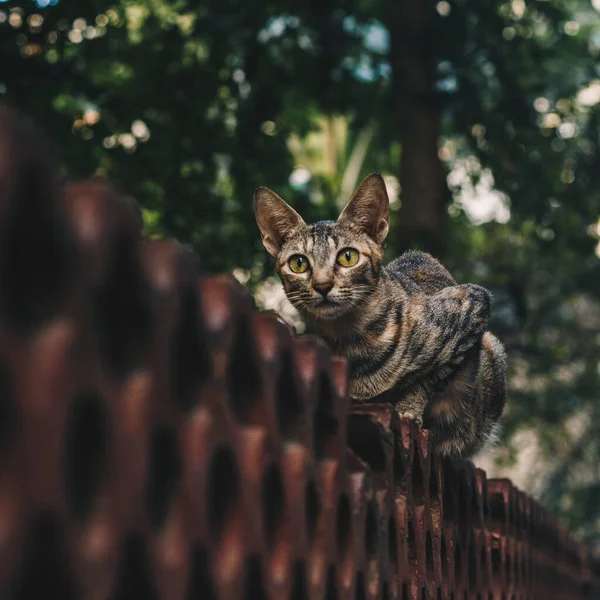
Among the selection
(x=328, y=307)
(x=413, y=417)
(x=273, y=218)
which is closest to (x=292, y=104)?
(x=273, y=218)

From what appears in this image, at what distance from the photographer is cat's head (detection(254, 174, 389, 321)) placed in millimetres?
3418

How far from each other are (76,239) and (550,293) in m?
11.6

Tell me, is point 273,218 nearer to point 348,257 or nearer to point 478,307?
point 348,257

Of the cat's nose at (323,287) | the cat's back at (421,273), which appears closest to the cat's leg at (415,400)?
the cat's nose at (323,287)

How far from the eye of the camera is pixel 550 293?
38.3 ft

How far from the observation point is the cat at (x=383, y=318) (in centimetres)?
335

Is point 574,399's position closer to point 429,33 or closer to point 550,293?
point 550,293

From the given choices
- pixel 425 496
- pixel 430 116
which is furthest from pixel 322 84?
pixel 425 496

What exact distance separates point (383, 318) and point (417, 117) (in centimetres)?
503

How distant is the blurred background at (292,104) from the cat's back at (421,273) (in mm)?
2573

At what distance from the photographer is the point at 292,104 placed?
8961mm

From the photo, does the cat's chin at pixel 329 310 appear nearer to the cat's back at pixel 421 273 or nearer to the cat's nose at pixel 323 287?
the cat's nose at pixel 323 287

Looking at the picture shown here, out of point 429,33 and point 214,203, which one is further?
point 429,33

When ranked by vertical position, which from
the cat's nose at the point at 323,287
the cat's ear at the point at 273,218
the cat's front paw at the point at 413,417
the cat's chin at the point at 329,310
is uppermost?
the cat's ear at the point at 273,218
